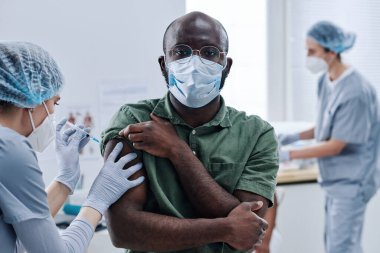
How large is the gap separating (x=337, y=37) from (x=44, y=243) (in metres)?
2.32

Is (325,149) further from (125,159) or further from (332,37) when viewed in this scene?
(125,159)

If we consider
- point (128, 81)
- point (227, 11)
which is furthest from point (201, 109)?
point (227, 11)

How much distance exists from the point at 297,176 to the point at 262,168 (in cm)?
200

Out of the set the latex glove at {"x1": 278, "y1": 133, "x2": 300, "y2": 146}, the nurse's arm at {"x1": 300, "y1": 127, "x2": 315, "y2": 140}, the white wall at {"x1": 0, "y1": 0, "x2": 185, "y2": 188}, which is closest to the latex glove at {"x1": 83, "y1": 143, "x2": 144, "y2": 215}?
the white wall at {"x1": 0, "y1": 0, "x2": 185, "y2": 188}

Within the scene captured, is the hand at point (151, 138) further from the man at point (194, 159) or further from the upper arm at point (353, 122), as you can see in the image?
the upper arm at point (353, 122)

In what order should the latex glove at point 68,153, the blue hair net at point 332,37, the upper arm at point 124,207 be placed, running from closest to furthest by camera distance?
1. the upper arm at point 124,207
2. the latex glove at point 68,153
3. the blue hair net at point 332,37

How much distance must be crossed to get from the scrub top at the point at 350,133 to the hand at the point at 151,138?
5.82ft

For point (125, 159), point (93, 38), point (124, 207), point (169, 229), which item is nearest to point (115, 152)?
point (125, 159)

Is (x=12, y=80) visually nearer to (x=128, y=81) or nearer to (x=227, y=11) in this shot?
(x=128, y=81)

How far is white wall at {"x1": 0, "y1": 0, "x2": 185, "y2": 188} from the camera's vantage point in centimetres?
246

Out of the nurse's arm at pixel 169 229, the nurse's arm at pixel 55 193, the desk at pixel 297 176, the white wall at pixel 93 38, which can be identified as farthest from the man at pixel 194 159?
the desk at pixel 297 176

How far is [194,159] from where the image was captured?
1.22m

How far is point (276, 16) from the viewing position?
3.54 metres

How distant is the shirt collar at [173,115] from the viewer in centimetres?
129
